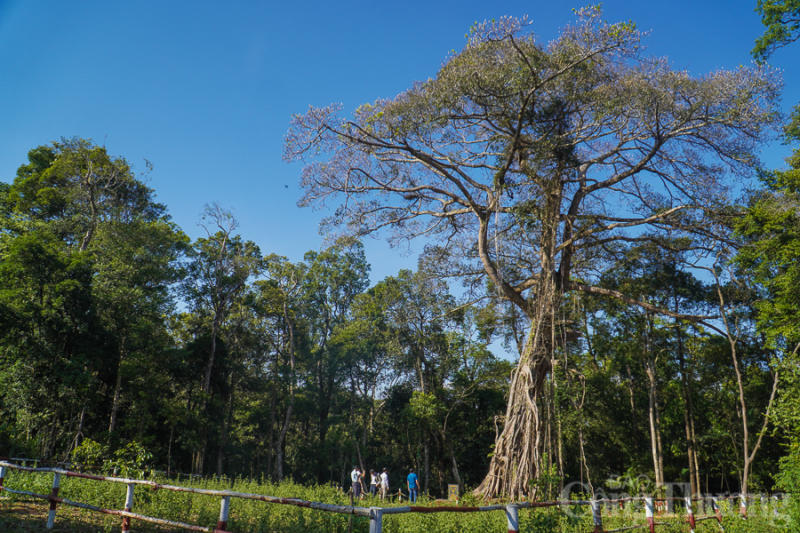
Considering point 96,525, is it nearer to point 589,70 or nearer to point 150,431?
point 589,70

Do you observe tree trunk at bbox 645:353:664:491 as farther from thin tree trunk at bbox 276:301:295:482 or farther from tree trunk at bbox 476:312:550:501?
thin tree trunk at bbox 276:301:295:482

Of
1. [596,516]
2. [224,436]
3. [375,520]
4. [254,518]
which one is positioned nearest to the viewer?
[375,520]

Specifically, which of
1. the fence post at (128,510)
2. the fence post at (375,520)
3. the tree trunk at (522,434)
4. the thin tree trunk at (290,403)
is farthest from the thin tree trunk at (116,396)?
the fence post at (375,520)

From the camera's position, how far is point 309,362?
31625 millimetres

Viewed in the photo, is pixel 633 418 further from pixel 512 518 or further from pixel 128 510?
pixel 128 510

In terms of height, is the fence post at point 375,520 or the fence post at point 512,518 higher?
the fence post at point 375,520

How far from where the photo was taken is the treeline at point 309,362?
16.8 metres

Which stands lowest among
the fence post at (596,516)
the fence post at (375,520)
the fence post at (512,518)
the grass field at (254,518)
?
the grass field at (254,518)

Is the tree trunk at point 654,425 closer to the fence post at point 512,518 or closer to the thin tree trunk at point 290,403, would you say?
the fence post at point 512,518

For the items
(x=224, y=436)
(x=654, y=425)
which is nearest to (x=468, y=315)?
(x=654, y=425)

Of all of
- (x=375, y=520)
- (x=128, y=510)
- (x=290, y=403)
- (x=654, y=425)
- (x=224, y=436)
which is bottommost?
(x=224, y=436)

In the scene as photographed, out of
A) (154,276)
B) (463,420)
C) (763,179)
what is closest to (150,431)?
(154,276)

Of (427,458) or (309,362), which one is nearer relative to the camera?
(427,458)

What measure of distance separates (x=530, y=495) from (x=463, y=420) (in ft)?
51.0
